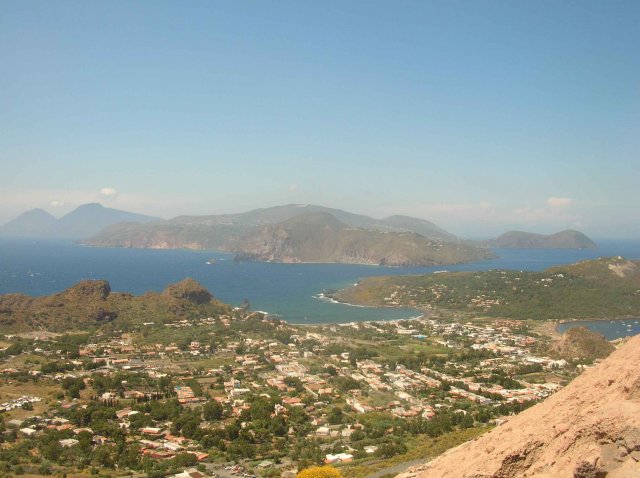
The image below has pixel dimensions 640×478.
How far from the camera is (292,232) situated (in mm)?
185500

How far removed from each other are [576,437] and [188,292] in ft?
209

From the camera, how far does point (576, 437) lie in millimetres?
6301

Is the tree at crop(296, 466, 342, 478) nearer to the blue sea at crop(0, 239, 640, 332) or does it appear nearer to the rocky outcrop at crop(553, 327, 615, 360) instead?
the rocky outcrop at crop(553, 327, 615, 360)

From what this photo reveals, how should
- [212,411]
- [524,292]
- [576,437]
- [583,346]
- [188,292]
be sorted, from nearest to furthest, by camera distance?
[576,437], [212,411], [583,346], [188,292], [524,292]

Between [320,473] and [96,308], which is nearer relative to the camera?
[320,473]

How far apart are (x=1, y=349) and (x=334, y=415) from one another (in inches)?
1251

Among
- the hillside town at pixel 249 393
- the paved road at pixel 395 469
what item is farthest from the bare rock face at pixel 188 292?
the paved road at pixel 395 469

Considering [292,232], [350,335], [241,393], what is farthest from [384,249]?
[241,393]

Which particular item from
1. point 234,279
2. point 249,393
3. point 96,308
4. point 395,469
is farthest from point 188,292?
point 395,469

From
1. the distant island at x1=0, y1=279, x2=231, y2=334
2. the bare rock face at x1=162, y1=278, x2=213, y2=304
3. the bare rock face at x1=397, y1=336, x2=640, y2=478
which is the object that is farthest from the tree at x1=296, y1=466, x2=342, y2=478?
the bare rock face at x1=162, y1=278, x2=213, y2=304

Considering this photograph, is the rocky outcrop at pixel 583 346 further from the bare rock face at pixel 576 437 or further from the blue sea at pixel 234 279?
the bare rock face at pixel 576 437

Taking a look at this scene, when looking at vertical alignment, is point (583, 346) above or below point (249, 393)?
above

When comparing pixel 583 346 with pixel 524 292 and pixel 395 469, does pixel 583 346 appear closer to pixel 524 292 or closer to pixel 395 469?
pixel 395 469

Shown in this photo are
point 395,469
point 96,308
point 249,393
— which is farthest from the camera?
point 96,308
